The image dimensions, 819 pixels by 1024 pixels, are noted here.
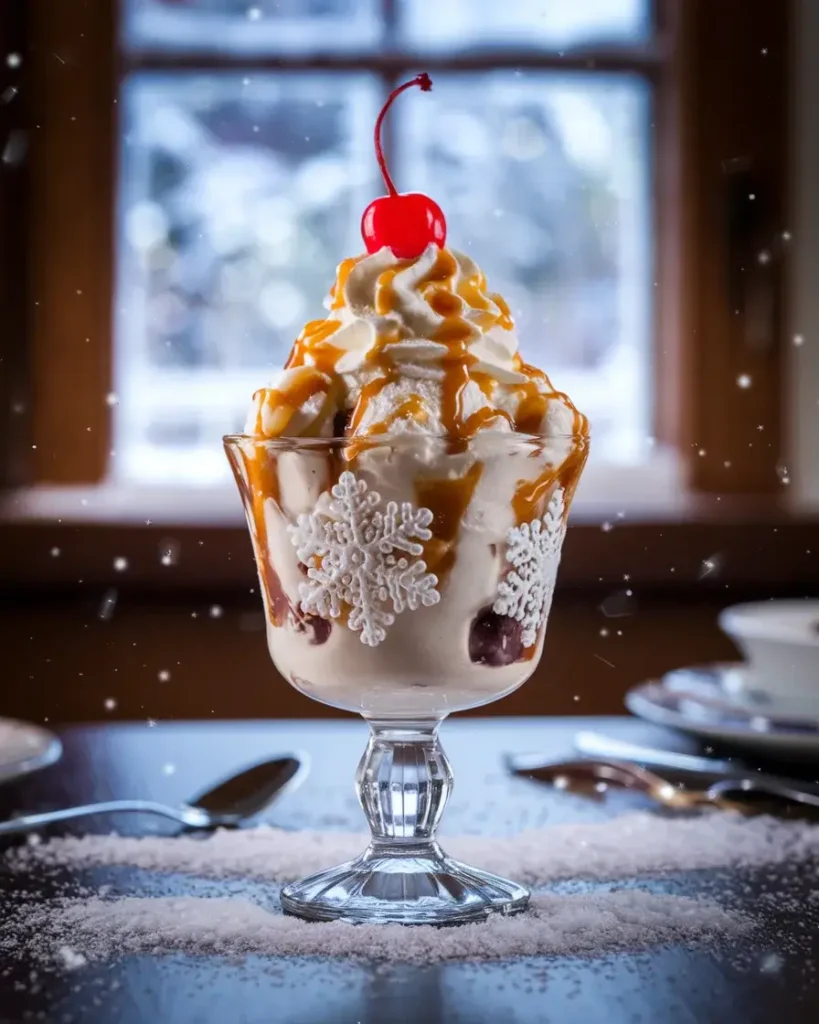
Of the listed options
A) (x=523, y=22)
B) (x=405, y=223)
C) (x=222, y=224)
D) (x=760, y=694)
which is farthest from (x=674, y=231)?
(x=405, y=223)

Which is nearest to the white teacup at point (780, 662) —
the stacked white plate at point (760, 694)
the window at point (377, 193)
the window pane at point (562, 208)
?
the stacked white plate at point (760, 694)

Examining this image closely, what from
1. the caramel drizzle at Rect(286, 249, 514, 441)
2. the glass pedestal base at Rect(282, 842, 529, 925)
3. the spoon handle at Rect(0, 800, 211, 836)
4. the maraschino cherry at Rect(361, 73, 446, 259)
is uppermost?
the maraschino cherry at Rect(361, 73, 446, 259)

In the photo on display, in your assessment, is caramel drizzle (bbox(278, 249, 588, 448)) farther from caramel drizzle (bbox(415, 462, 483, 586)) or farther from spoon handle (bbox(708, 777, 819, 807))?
spoon handle (bbox(708, 777, 819, 807))

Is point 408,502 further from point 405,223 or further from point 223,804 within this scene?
point 223,804

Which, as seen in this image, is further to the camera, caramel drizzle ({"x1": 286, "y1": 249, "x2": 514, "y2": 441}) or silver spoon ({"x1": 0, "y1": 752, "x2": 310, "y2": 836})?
silver spoon ({"x1": 0, "y1": 752, "x2": 310, "y2": 836})

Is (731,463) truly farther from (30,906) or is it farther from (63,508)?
(30,906)

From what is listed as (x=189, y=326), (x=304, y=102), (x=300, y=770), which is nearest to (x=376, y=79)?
(x=304, y=102)

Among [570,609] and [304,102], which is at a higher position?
[304,102]

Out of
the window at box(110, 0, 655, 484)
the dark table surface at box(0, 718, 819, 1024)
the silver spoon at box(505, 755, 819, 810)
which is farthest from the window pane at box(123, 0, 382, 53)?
the dark table surface at box(0, 718, 819, 1024)
